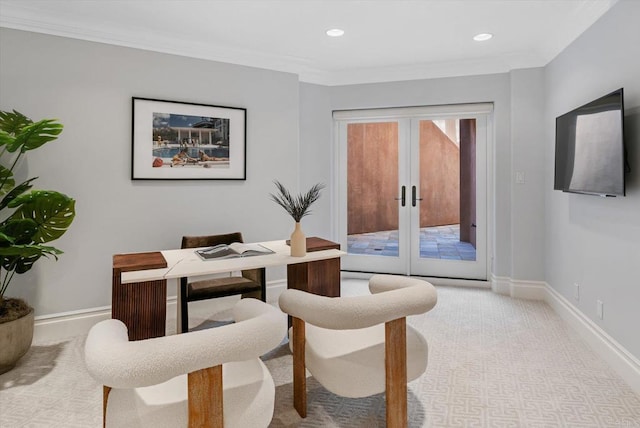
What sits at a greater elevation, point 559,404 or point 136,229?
point 136,229

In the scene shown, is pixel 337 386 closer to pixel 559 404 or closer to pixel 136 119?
pixel 559 404

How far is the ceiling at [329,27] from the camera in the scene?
2.83 m

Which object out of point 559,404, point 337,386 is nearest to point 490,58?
point 559,404

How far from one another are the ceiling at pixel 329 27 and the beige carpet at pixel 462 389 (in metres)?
2.37

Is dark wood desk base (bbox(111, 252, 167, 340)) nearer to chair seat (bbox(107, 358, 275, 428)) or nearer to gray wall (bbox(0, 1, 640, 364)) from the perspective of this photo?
chair seat (bbox(107, 358, 275, 428))

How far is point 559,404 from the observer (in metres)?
2.05

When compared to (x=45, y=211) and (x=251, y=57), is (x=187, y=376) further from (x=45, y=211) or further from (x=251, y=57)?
(x=251, y=57)

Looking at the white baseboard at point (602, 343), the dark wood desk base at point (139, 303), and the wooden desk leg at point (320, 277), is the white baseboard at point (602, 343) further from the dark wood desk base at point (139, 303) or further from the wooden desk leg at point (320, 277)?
the dark wood desk base at point (139, 303)

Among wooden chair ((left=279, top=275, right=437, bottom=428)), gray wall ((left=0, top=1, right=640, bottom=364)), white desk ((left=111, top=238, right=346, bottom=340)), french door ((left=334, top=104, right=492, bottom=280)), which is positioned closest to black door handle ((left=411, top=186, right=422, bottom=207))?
french door ((left=334, top=104, right=492, bottom=280))

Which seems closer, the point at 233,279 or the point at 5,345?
the point at 5,345

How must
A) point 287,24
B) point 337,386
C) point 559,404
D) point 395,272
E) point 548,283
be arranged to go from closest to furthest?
point 337,386 < point 559,404 < point 287,24 < point 548,283 < point 395,272

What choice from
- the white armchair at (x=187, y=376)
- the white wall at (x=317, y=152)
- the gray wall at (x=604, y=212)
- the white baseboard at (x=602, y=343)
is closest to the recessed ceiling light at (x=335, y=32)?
the white wall at (x=317, y=152)

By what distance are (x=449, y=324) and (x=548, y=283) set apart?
129 centimetres

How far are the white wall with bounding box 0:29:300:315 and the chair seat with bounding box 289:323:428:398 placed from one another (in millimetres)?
2167
